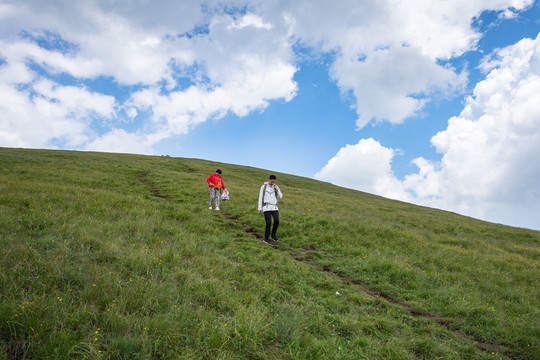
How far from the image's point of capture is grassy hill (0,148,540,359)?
391cm

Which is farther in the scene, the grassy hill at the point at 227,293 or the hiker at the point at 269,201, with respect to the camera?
the hiker at the point at 269,201

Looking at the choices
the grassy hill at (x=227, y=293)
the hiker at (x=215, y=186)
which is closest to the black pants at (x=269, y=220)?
the grassy hill at (x=227, y=293)

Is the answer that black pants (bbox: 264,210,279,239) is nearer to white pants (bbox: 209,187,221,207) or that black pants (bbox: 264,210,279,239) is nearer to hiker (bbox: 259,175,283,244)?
hiker (bbox: 259,175,283,244)

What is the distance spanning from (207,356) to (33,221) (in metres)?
7.61

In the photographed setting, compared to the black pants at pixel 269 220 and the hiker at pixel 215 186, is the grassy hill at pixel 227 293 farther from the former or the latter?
the hiker at pixel 215 186

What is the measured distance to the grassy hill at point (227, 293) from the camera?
154 inches

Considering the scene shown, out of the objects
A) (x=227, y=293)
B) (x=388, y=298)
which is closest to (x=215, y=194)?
(x=227, y=293)

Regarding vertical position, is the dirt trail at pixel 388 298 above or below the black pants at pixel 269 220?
below

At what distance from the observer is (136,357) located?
3527 mm

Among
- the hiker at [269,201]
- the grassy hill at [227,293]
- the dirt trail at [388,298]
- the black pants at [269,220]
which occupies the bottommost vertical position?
the dirt trail at [388,298]

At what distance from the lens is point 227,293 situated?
18.6 feet

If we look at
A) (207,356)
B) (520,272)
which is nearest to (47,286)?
(207,356)

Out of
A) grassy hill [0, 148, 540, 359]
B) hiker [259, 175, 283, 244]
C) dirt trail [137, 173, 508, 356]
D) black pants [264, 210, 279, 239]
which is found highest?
hiker [259, 175, 283, 244]

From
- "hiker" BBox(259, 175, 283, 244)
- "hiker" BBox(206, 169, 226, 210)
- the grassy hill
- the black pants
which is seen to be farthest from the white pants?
the black pants
